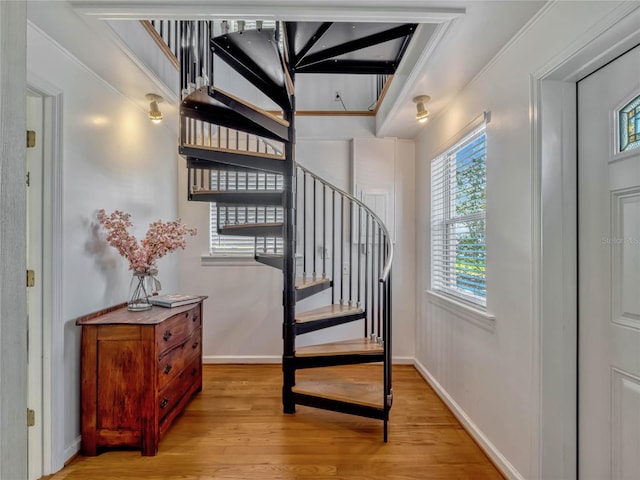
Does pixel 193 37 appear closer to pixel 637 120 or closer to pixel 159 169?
pixel 159 169

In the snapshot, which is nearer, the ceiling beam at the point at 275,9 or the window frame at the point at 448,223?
the ceiling beam at the point at 275,9

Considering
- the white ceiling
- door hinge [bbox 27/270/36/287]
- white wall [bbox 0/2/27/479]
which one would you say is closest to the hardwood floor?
door hinge [bbox 27/270/36/287]

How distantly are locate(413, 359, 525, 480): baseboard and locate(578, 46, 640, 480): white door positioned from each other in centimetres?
35

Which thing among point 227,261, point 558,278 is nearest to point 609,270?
point 558,278

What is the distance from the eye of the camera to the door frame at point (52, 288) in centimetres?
168

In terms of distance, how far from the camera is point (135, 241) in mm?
2078

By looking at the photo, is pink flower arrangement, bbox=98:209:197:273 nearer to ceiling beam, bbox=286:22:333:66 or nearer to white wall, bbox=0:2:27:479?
ceiling beam, bbox=286:22:333:66

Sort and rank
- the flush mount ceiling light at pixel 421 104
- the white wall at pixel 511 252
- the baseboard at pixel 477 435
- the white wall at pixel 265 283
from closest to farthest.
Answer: the white wall at pixel 511 252 < the baseboard at pixel 477 435 < the flush mount ceiling light at pixel 421 104 < the white wall at pixel 265 283

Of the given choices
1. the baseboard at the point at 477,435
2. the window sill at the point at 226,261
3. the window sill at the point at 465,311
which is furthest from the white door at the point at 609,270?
the window sill at the point at 226,261

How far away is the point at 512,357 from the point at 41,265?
2679 mm

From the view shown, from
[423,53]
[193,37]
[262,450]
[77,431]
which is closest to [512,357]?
[262,450]

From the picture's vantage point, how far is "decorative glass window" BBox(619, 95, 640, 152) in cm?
116

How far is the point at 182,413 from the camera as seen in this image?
2.27m

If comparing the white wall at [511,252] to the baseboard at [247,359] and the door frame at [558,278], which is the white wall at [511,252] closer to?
the door frame at [558,278]
